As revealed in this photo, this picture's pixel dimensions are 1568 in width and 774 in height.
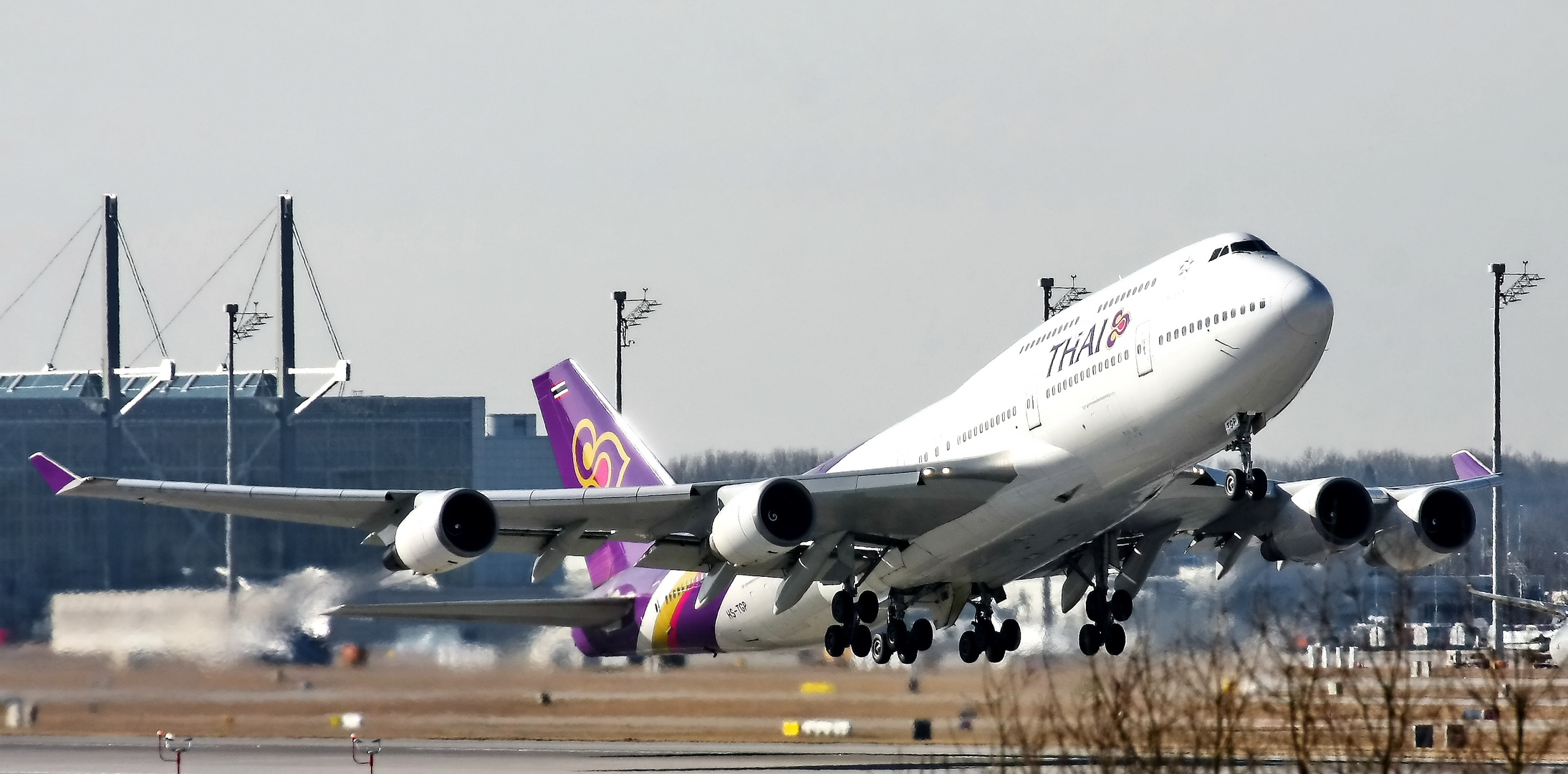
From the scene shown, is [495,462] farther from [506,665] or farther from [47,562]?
[506,665]

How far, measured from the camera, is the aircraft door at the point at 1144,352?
27750 millimetres

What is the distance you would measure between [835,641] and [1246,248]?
10.6 metres

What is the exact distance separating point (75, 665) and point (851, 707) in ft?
55.3

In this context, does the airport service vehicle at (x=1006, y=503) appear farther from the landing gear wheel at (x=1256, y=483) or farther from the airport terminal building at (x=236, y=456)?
the airport terminal building at (x=236, y=456)

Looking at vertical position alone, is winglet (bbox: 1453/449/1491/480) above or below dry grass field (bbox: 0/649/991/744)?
above

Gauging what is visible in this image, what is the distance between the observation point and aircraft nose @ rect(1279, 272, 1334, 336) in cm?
2644

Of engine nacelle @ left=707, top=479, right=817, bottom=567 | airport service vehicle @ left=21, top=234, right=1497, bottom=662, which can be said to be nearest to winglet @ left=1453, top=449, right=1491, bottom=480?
airport service vehicle @ left=21, top=234, right=1497, bottom=662

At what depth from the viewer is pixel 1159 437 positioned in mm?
28109

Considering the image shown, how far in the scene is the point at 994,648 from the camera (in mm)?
36469

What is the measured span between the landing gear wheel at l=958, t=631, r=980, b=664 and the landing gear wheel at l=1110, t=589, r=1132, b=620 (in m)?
2.82

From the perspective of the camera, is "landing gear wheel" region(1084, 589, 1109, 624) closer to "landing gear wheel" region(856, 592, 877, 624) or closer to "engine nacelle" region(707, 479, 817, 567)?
"landing gear wheel" region(856, 592, 877, 624)

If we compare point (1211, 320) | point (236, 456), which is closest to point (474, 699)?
point (1211, 320)

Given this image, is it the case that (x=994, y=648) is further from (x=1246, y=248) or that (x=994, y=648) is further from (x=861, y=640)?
(x=1246, y=248)

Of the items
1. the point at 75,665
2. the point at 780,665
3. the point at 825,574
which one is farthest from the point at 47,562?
the point at 825,574
